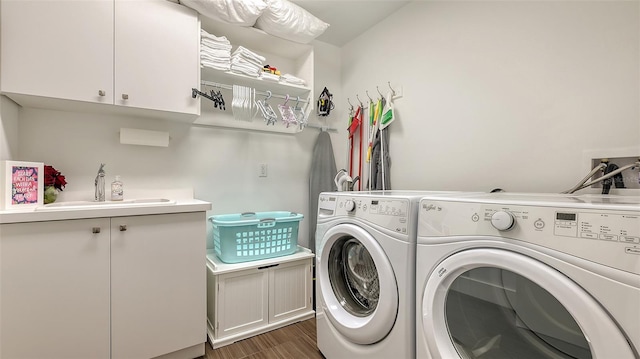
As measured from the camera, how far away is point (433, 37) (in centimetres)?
187

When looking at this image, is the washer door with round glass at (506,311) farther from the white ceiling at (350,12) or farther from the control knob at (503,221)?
the white ceiling at (350,12)

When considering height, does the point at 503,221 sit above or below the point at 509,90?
below

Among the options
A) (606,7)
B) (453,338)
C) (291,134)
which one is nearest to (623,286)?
(453,338)

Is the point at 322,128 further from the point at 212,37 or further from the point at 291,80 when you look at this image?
the point at 212,37

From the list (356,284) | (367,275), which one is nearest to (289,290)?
(356,284)

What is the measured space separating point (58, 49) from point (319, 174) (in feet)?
6.13

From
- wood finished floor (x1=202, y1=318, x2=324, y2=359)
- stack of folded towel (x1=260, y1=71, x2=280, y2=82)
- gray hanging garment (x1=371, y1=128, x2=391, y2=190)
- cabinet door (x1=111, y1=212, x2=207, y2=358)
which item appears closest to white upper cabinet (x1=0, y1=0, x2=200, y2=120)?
stack of folded towel (x1=260, y1=71, x2=280, y2=82)

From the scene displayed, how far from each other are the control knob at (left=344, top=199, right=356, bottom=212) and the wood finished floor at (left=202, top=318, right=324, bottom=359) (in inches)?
37.3

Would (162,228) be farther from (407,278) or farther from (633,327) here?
(633,327)

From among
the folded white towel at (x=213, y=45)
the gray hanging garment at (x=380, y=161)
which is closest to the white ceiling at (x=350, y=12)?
the folded white towel at (x=213, y=45)

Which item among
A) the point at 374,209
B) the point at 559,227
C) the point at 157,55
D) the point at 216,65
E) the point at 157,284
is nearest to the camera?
the point at 559,227

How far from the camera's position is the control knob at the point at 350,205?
1.30 meters

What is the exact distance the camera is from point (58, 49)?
4.36ft

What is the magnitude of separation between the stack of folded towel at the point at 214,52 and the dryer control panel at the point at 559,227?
1.67 metres
